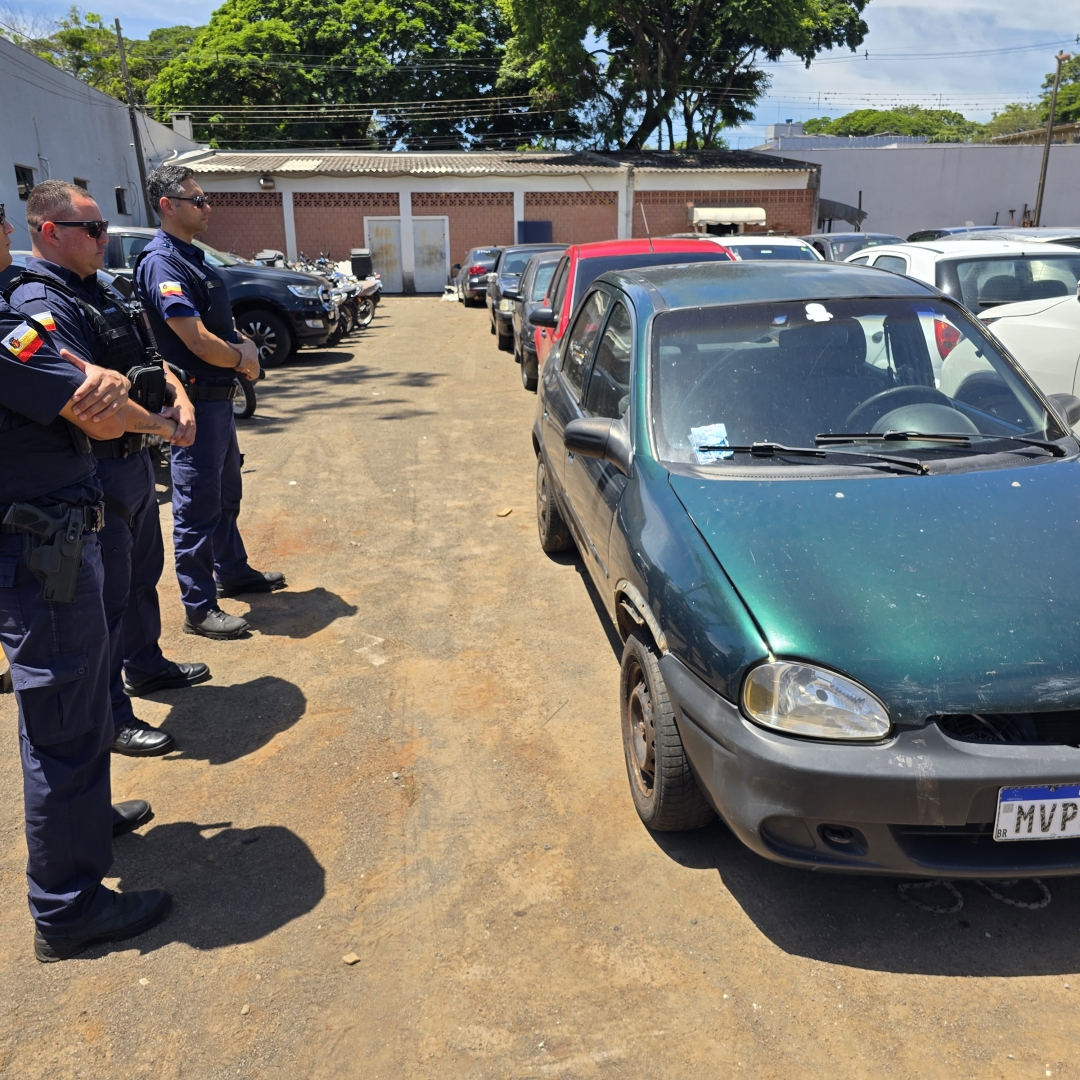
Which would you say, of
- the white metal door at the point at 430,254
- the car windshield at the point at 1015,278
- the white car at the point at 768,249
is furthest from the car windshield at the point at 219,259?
the white metal door at the point at 430,254

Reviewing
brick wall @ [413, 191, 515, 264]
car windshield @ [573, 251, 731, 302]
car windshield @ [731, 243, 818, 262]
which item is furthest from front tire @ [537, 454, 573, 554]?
brick wall @ [413, 191, 515, 264]

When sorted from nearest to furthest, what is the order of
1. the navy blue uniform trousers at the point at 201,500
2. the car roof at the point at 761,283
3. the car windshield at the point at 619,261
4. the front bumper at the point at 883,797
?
the front bumper at the point at 883,797
the car roof at the point at 761,283
the navy blue uniform trousers at the point at 201,500
the car windshield at the point at 619,261

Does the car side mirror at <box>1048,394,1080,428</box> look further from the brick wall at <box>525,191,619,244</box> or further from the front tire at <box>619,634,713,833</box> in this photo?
the brick wall at <box>525,191,619,244</box>

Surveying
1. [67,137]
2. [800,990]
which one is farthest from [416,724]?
[67,137]

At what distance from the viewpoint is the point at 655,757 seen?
2.92 meters

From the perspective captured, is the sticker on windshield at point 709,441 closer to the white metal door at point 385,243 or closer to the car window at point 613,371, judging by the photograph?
the car window at point 613,371

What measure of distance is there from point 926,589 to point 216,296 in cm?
348

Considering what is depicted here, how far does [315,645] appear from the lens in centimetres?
466

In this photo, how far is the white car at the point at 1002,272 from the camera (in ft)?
24.1

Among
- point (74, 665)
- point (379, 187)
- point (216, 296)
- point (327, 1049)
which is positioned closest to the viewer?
point (327, 1049)

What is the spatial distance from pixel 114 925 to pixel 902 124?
301 ft

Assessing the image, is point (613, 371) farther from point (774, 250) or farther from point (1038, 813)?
point (774, 250)

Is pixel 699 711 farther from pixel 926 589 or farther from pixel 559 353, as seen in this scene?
pixel 559 353

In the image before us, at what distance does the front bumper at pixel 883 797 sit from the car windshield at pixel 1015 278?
230 inches
